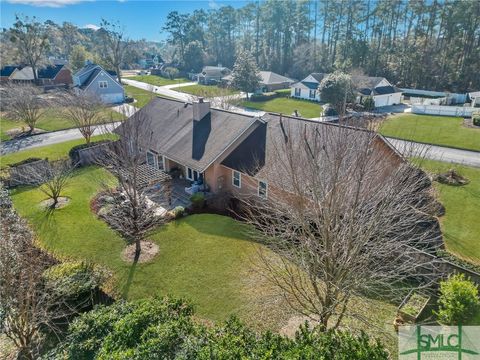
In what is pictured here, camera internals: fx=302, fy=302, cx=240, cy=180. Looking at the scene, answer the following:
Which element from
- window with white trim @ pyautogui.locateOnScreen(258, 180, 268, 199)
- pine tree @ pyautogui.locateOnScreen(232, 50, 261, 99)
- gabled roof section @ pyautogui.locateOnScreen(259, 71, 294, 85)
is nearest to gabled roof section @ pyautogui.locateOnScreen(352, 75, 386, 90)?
pine tree @ pyautogui.locateOnScreen(232, 50, 261, 99)

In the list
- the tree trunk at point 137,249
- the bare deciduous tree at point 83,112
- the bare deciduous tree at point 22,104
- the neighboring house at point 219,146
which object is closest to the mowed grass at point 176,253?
the tree trunk at point 137,249

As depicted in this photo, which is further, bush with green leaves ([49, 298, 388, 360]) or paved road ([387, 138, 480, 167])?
paved road ([387, 138, 480, 167])

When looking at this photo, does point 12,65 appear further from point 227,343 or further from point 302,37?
point 227,343

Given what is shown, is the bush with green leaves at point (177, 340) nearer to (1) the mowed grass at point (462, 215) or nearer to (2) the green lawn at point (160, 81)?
(1) the mowed grass at point (462, 215)

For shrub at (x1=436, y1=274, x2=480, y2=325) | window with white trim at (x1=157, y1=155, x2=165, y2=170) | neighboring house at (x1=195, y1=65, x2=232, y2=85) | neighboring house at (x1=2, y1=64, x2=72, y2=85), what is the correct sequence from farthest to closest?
neighboring house at (x1=195, y1=65, x2=232, y2=85) < neighboring house at (x1=2, y1=64, x2=72, y2=85) < window with white trim at (x1=157, y1=155, x2=165, y2=170) < shrub at (x1=436, y1=274, x2=480, y2=325)

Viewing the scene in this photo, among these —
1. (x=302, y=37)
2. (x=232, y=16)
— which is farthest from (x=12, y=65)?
(x=302, y=37)

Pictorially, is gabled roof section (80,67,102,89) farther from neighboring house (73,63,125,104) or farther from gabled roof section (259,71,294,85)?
gabled roof section (259,71,294,85)

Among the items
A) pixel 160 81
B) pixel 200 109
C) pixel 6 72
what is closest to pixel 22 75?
pixel 6 72
